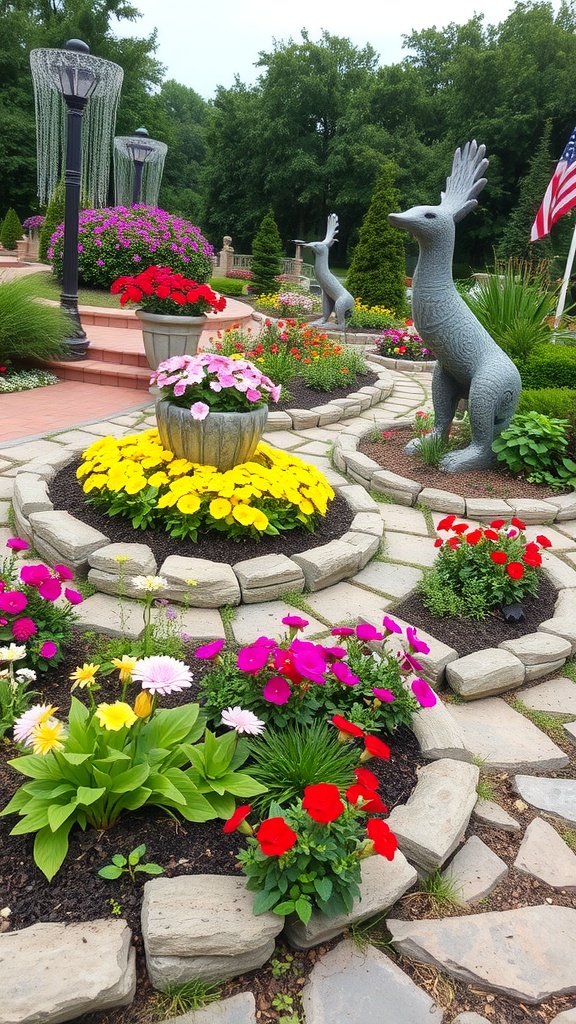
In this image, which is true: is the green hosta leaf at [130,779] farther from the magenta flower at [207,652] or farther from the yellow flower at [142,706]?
the magenta flower at [207,652]

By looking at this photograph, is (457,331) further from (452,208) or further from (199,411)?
(199,411)

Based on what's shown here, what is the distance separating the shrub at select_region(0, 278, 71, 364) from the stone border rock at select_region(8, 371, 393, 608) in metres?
3.45

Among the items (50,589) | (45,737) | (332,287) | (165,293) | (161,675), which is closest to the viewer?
(45,737)

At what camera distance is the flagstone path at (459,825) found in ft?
4.28

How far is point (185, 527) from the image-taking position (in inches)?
120

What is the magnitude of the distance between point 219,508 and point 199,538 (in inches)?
8.4

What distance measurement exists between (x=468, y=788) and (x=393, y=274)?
40.0 ft

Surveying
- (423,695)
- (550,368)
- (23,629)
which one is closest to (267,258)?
(550,368)

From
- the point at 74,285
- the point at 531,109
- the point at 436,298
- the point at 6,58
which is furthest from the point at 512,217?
the point at 436,298

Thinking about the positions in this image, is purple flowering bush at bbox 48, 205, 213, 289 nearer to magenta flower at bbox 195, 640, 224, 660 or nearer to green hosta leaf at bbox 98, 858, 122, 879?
magenta flower at bbox 195, 640, 224, 660

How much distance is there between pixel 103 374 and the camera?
22.2 feet

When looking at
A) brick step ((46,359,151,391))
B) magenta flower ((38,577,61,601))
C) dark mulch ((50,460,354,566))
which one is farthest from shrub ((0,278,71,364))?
magenta flower ((38,577,61,601))

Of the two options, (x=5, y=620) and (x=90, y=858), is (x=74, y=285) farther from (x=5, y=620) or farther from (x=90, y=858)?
(x=90, y=858)

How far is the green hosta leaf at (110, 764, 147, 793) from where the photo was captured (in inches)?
58.6
